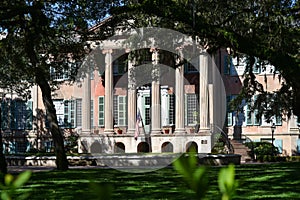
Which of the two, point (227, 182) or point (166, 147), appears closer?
point (227, 182)

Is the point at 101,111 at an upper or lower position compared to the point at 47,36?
lower

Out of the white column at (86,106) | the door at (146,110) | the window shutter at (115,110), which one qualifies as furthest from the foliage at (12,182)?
the window shutter at (115,110)

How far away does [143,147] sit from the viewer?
4328cm

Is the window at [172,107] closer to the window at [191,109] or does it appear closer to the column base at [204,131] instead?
the window at [191,109]

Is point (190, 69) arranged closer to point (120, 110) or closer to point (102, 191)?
point (120, 110)

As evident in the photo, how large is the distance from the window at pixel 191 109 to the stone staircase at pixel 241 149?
3486 mm

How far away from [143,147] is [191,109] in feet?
14.3

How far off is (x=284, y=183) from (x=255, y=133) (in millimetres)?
27726

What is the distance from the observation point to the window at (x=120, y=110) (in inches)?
1777

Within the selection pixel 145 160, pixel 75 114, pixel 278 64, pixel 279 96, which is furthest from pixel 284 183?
pixel 75 114

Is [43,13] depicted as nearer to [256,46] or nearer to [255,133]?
[256,46]

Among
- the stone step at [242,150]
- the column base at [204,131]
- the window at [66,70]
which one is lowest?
the stone step at [242,150]

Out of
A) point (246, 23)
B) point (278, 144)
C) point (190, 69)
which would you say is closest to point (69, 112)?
point (190, 69)

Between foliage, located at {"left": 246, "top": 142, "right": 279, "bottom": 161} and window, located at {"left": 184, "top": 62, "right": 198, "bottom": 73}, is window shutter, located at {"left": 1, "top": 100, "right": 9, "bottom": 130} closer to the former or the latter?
window, located at {"left": 184, "top": 62, "right": 198, "bottom": 73}
